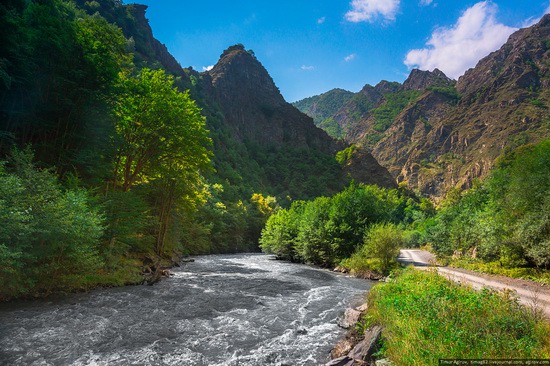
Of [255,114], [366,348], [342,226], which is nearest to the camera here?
[366,348]

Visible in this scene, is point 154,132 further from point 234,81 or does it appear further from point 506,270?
point 234,81

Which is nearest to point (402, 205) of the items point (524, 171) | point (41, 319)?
point (524, 171)

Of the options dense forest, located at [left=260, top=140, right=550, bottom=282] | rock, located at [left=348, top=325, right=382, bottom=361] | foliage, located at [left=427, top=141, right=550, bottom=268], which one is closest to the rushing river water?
rock, located at [left=348, top=325, right=382, bottom=361]

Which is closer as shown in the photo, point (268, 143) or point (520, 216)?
point (520, 216)

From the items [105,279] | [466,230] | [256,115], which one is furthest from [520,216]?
[256,115]

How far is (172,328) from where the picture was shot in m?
12.4

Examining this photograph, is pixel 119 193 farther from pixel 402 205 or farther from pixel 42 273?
pixel 402 205

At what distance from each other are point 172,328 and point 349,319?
7.71 metres

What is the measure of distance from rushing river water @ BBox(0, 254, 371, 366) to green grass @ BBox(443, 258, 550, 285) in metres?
11.9

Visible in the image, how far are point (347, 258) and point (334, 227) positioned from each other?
14.1 feet

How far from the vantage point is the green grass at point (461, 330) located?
6137 mm

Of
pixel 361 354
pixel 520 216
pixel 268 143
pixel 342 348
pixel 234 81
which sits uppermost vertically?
pixel 234 81

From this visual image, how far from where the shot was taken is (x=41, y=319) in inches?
485

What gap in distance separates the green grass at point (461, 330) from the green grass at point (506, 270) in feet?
48.3
